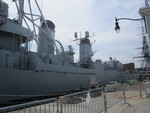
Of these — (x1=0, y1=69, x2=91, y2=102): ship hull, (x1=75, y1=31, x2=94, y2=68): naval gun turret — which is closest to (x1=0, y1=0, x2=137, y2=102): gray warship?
(x1=0, y1=69, x2=91, y2=102): ship hull

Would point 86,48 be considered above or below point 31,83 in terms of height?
above

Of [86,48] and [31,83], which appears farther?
[86,48]

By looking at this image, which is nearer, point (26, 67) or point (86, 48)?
point (26, 67)

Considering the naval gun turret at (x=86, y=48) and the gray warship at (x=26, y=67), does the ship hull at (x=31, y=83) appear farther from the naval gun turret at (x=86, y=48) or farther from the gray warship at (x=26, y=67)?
the naval gun turret at (x=86, y=48)

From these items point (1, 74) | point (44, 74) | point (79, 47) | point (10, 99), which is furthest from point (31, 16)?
point (79, 47)

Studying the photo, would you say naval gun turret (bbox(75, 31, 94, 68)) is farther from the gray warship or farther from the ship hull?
the ship hull

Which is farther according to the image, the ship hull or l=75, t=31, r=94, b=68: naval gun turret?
l=75, t=31, r=94, b=68: naval gun turret

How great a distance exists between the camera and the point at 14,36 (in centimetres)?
1471

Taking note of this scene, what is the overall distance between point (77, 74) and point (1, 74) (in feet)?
31.9

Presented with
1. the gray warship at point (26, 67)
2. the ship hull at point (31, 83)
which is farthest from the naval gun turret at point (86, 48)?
the ship hull at point (31, 83)

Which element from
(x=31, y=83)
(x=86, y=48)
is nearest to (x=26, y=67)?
(x=31, y=83)

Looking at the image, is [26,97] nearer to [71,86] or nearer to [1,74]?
[1,74]

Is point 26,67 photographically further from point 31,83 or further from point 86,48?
point 86,48

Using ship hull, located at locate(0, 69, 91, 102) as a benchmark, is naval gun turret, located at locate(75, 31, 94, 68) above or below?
above
